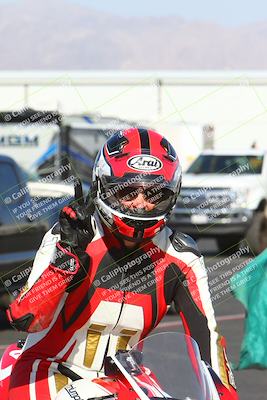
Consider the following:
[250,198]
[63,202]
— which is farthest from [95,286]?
[250,198]

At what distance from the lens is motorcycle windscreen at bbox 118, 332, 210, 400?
3957 mm

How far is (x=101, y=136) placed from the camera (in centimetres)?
2758

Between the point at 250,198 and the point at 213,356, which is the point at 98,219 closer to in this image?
the point at 213,356

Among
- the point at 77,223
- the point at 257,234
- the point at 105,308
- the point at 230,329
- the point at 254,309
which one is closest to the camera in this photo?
the point at 77,223

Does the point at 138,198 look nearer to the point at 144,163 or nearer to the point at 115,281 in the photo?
the point at 144,163

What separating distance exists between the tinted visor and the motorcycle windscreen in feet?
2.03

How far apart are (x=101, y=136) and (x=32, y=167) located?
1783 millimetres

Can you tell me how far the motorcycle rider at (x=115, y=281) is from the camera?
4.50 meters

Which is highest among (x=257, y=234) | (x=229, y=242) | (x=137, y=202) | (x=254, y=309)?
(x=137, y=202)

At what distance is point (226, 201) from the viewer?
22.1 m

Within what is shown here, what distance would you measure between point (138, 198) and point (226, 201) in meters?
17.4

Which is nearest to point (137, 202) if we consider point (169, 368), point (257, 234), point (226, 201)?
point (169, 368)

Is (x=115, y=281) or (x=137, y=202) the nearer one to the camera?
(x=137, y=202)

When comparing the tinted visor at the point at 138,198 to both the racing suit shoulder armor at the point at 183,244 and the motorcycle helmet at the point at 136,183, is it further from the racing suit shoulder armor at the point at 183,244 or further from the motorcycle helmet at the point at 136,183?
the racing suit shoulder armor at the point at 183,244
